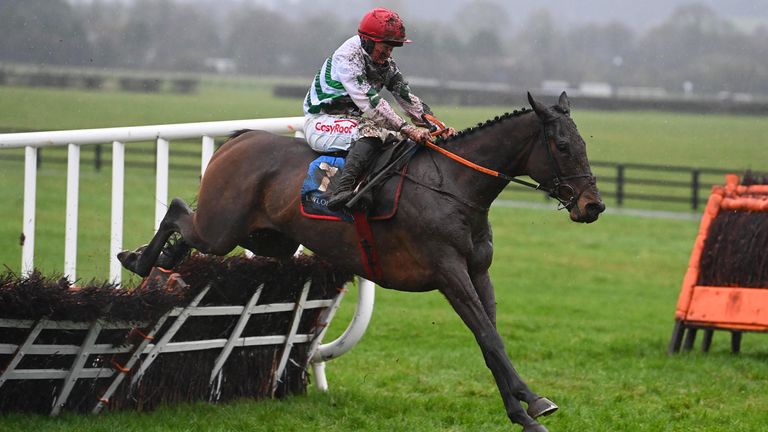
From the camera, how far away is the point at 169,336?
702cm

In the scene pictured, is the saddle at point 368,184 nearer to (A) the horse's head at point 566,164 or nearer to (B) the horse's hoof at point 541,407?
(A) the horse's head at point 566,164

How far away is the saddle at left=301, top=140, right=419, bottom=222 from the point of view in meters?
6.72

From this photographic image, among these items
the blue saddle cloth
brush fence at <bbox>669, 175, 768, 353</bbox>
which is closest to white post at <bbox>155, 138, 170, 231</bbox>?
the blue saddle cloth

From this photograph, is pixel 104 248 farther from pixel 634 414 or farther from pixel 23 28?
pixel 634 414

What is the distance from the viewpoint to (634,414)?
25.0ft

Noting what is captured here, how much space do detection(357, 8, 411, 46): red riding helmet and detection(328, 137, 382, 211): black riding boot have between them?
23.2 inches

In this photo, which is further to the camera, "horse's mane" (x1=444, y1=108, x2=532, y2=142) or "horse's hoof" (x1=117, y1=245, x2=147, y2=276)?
"horse's hoof" (x1=117, y1=245, x2=147, y2=276)

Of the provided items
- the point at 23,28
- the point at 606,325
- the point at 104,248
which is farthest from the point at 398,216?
the point at 23,28

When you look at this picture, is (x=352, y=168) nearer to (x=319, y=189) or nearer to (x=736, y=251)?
(x=319, y=189)

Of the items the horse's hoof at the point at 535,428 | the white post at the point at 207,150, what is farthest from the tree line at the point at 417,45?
the horse's hoof at the point at 535,428

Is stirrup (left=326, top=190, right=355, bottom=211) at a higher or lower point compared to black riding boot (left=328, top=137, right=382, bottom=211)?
lower

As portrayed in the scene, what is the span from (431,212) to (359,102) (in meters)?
0.78

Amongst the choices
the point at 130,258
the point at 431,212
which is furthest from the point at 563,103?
the point at 130,258

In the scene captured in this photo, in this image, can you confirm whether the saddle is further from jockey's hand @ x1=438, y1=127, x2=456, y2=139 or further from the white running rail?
the white running rail
